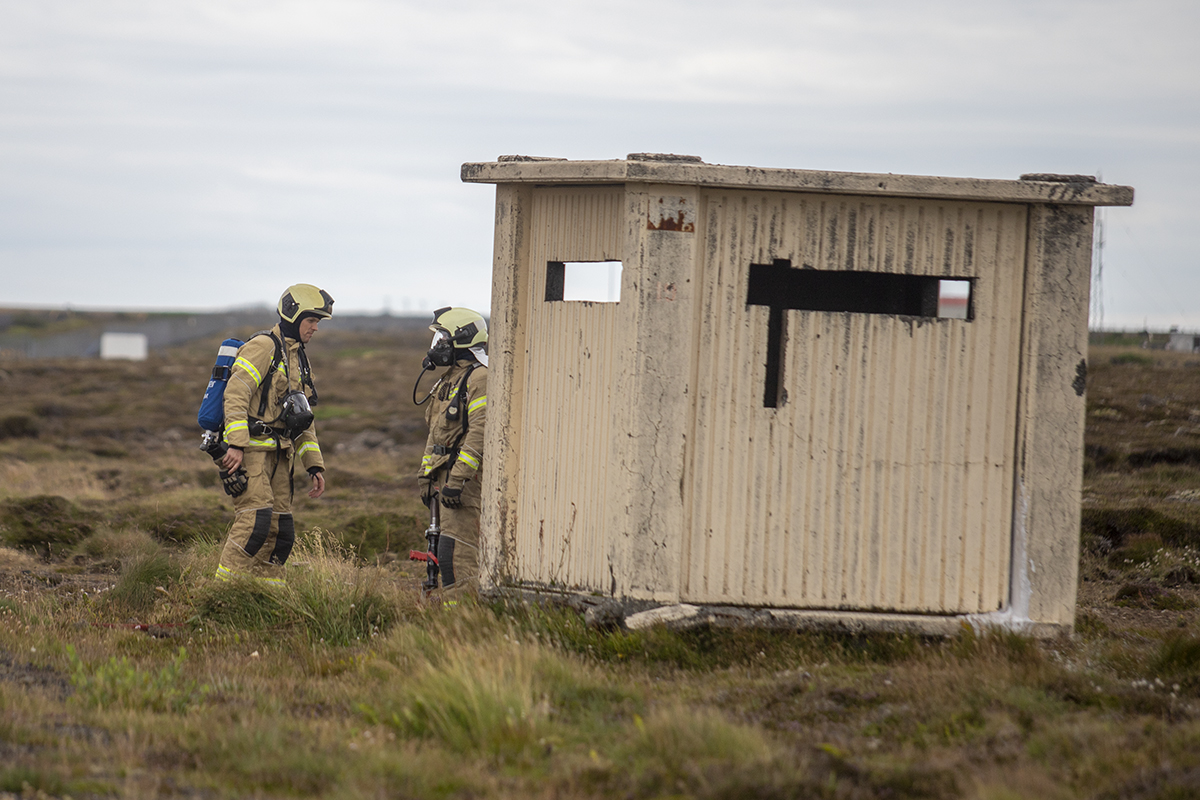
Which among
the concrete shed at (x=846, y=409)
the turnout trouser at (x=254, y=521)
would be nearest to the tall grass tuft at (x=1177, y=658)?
the concrete shed at (x=846, y=409)

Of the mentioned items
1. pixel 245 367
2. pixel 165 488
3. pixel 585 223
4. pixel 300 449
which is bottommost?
pixel 165 488

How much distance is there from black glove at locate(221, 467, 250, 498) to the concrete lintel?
122 inches

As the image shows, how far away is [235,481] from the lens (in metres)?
7.19

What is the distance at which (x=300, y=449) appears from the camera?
25.3 feet

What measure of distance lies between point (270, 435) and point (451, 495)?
1.31m

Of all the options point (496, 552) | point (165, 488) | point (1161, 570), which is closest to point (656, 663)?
point (496, 552)

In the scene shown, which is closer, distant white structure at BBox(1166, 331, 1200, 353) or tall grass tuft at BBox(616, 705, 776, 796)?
tall grass tuft at BBox(616, 705, 776, 796)

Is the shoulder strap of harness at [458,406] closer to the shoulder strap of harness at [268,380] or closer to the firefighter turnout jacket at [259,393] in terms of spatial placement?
the firefighter turnout jacket at [259,393]

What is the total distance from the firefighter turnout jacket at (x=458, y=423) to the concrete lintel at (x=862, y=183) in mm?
1865

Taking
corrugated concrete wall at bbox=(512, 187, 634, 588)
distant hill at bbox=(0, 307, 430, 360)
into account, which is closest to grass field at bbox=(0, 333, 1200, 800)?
corrugated concrete wall at bbox=(512, 187, 634, 588)

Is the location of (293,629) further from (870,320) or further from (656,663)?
(870,320)

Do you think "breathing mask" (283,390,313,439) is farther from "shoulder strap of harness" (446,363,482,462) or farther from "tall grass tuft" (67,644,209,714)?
"tall grass tuft" (67,644,209,714)

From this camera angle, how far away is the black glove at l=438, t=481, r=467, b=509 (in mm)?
7152

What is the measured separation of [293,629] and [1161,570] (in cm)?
666
